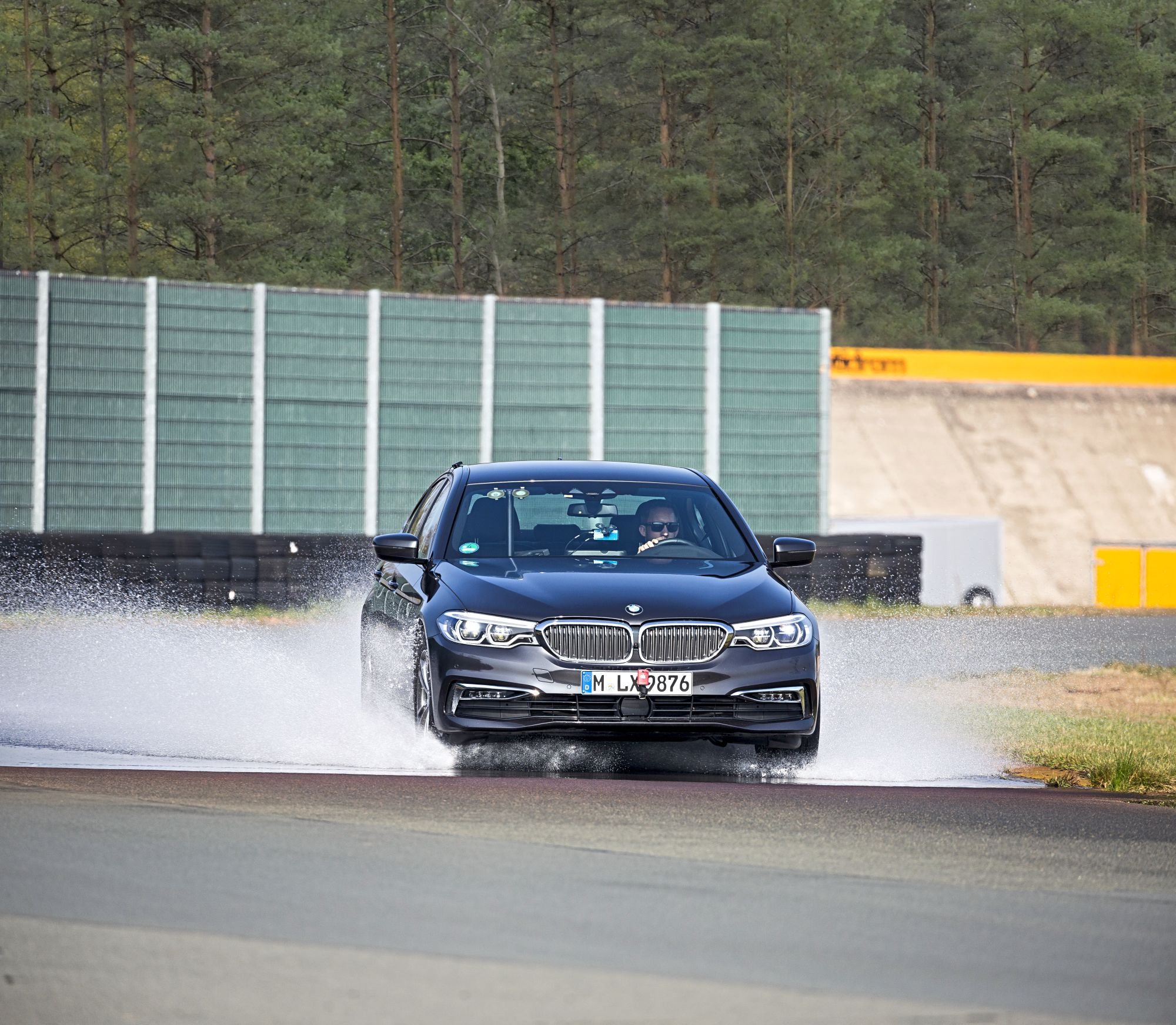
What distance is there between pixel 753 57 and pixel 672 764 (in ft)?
225

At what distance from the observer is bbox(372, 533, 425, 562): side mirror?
11.5 m

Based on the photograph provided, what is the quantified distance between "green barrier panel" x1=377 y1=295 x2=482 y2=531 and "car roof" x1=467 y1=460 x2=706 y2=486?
25937 millimetres

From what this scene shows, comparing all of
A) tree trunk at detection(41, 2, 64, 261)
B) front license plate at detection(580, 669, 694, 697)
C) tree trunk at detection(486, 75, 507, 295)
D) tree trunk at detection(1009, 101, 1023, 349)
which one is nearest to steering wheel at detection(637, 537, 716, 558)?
front license plate at detection(580, 669, 694, 697)

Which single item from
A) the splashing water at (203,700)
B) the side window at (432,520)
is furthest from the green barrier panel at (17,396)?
the side window at (432,520)

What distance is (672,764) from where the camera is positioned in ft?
38.1

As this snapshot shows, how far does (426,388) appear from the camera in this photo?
3878 cm

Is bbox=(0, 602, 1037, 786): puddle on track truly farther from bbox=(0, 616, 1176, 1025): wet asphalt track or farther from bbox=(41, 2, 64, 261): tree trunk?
bbox=(41, 2, 64, 261): tree trunk

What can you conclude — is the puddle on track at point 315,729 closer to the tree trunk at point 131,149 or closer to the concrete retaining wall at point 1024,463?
the concrete retaining wall at point 1024,463

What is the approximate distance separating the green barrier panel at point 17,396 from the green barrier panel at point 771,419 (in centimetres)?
1209

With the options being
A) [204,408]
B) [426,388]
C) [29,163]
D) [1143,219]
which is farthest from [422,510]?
[1143,219]

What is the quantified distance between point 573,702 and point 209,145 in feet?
188

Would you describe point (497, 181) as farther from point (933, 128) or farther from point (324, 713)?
point (324, 713)

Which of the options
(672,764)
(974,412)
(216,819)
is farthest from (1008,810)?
(974,412)

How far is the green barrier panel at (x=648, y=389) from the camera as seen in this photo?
129 feet
